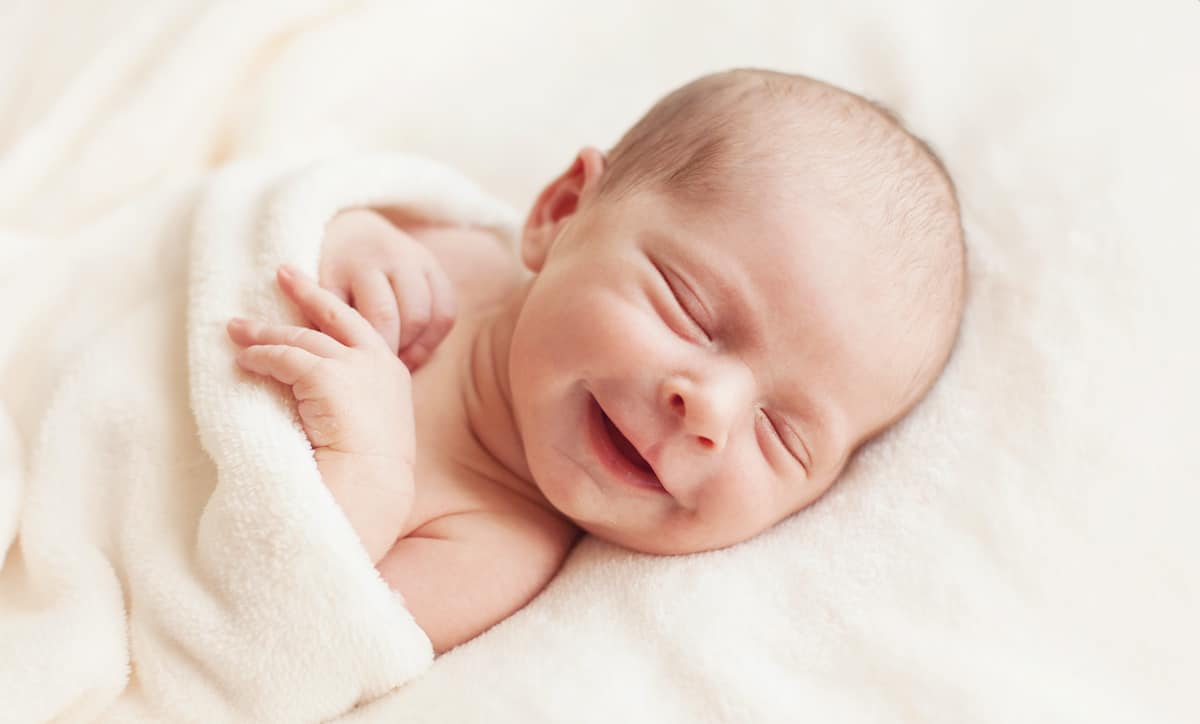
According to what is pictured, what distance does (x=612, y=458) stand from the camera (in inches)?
45.8

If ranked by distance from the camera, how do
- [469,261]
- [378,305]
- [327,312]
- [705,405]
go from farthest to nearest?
[469,261], [378,305], [327,312], [705,405]

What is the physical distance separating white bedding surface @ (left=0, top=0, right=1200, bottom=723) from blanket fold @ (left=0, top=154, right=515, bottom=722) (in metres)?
0.10

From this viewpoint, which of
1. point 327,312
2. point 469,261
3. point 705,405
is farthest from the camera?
point 469,261

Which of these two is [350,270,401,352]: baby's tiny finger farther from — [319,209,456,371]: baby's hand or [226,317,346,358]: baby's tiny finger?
[226,317,346,358]: baby's tiny finger

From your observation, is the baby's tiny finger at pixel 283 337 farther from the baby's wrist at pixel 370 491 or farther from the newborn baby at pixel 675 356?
the baby's wrist at pixel 370 491

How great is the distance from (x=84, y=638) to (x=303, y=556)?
0.23 m

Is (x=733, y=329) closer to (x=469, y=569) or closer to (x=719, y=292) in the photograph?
(x=719, y=292)

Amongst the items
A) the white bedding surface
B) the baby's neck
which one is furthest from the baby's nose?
the baby's neck

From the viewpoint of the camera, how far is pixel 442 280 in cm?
142

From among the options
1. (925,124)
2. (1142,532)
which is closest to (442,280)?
(925,124)

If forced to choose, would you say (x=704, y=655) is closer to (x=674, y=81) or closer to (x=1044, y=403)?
(x=1044, y=403)

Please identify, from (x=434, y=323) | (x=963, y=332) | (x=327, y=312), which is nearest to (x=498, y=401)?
(x=434, y=323)

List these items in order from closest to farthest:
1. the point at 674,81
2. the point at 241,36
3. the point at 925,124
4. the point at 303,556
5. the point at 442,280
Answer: the point at 303,556
the point at 442,280
the point at 925,124
the point at 241,36
the point at 674,81

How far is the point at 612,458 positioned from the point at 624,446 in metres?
0.03
